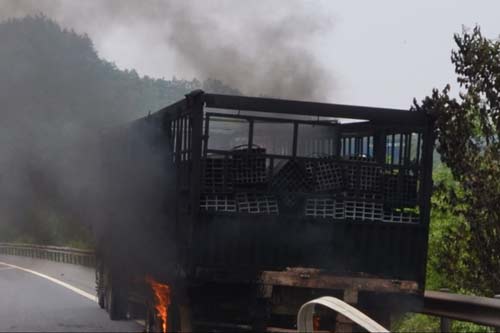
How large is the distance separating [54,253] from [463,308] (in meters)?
30.3

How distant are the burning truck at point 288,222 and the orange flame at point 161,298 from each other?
0.20m

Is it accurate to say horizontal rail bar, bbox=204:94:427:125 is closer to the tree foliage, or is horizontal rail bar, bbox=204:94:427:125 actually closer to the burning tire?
the tree foliage

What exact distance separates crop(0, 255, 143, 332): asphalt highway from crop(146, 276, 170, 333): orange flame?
6.38 ft

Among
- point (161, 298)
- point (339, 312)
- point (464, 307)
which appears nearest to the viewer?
point (339, 312)

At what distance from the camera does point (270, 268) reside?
37.2 feet

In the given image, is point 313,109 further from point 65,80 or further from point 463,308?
point 65,80

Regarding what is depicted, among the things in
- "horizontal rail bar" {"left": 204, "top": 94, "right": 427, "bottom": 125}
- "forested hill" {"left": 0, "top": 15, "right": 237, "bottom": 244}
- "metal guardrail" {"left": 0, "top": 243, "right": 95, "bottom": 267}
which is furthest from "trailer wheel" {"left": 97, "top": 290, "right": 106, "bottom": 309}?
"metal guardrail" {"left": 0, "top": 243, "right": 95, "bottom": 267}

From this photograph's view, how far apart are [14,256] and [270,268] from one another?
35.4 m

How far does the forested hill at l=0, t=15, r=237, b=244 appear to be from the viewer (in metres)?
27.2

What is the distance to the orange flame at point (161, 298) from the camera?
40.6 feet

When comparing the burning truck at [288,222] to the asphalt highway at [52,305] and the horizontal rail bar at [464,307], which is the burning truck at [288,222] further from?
the asphalt highway at [52,305]

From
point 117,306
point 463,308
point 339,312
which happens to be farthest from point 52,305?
point 339,312

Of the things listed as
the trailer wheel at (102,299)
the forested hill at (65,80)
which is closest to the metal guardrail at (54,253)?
the forested hill at (65,80)

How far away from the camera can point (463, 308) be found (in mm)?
11234
